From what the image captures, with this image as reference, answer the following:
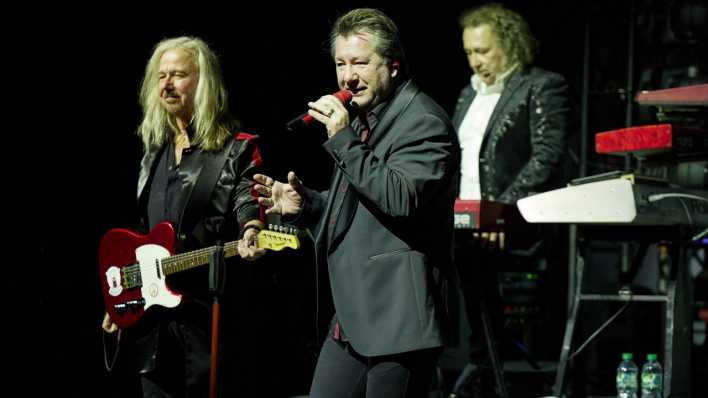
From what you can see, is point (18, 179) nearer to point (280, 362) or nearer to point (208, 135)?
point (208, 135)

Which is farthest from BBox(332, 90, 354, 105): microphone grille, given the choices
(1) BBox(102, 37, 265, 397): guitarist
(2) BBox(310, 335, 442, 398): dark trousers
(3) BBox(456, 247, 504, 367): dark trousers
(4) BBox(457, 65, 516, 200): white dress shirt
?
(4) BBox(457, 65, 516, 200): white dress shirt

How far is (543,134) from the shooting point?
14.3 feet

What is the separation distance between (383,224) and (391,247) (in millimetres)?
62

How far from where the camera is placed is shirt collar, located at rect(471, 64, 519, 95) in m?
4.49

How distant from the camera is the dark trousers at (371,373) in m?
2.23

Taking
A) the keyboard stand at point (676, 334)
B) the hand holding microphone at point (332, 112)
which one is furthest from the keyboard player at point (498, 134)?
the hand holding microphone at point (332, 112)

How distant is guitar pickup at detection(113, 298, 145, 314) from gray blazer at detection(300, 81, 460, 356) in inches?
50.8

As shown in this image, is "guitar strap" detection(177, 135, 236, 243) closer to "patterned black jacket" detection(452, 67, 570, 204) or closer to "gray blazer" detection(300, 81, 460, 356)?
"gray blazer" detection(300, 81, 460, 356)

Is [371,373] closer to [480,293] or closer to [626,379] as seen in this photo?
[480,293]

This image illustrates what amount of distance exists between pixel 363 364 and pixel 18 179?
2571 mm

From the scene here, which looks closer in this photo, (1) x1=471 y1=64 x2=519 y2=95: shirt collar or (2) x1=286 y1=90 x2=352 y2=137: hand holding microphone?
(2) x1=286 y1=90 x2=352 y2=137: hand holding microphone

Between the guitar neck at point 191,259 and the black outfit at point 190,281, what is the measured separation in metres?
0.04

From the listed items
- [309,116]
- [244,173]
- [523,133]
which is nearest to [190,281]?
[244,173]

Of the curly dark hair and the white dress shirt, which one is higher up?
the curly dark hair
